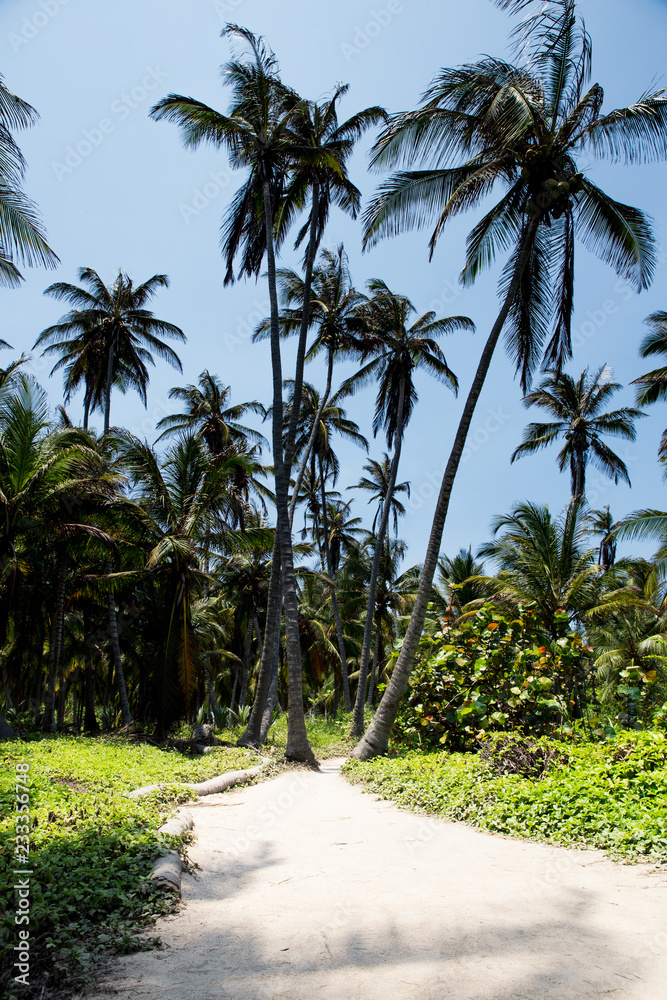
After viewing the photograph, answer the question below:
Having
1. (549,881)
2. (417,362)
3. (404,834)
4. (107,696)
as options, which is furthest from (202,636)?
(549,881)

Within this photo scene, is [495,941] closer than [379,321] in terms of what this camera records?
Yes

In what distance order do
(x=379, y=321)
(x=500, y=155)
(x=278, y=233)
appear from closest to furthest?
1. (x=500, y=155)
2. (x=278, y=233)
3. (x=379, y=321)

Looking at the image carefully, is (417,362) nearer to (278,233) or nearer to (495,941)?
(278,233)

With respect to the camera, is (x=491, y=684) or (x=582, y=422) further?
(x=582, y=422)

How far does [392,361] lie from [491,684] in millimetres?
12622

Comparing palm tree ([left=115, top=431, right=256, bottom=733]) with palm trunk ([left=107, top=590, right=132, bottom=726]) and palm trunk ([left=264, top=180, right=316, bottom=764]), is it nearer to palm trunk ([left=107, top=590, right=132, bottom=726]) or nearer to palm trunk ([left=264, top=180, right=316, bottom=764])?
palm trunk ([left=107, top=590, right=132, bottom=726])

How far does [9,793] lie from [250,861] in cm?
250

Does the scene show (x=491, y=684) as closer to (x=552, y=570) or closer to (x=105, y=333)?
(x=552, y=570)

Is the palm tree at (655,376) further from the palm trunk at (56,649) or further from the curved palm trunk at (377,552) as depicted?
the palm trunk at (56,649)

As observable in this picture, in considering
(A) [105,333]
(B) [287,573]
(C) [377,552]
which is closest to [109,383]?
(A) [105,333]

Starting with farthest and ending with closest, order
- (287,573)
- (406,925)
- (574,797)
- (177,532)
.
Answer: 1. (177,532)
2. (287,573)
3. (574,797)
4. (406,925)

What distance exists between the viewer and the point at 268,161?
1377 cm

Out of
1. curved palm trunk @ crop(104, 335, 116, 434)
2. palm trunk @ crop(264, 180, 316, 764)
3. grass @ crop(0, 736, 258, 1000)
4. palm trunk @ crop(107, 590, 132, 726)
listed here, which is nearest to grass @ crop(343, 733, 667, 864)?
grass @ crop(0, 736, 258, 1000)

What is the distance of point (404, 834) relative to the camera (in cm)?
612
